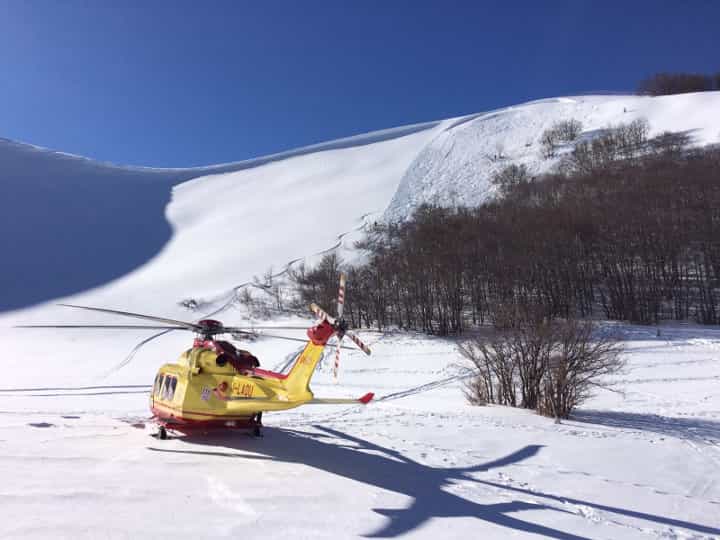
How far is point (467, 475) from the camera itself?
7.83 metres

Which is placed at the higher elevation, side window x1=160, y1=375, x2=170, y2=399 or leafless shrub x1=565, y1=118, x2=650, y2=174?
leafless shrub x1=565, y1=118, x2=650, y2=174

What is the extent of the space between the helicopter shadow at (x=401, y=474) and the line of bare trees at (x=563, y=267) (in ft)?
67.4

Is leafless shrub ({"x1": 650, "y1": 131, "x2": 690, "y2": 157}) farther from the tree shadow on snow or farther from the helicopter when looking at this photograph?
the helicopter

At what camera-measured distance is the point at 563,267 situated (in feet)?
104

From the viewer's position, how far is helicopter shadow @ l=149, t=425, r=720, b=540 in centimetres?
598

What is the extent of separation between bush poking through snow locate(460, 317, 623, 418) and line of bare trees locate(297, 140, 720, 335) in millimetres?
14854

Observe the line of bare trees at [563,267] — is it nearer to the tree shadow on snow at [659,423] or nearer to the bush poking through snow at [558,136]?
the tree shadow on snow at [659,423]

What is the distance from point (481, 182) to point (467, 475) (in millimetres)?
Result: 46543

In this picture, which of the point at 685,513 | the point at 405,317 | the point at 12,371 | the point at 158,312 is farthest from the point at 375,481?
the point at 158,312

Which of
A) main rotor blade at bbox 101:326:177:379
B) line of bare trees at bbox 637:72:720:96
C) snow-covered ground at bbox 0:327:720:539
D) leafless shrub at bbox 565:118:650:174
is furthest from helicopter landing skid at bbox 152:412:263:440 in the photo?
line of bare trees at bbox 637:72:720:96

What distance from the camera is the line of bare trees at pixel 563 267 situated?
30.6 metres

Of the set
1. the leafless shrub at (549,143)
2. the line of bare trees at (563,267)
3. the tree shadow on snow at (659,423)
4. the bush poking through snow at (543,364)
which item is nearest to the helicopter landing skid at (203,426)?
the bush poking through snow at (543,364)

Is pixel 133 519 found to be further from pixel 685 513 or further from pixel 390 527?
pixel 685 513

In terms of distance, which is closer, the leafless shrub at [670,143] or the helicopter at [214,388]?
the helicopter at [214,388]
